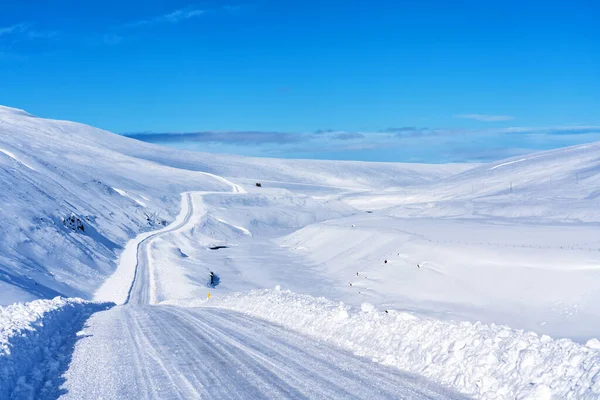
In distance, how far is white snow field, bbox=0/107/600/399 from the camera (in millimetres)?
8523

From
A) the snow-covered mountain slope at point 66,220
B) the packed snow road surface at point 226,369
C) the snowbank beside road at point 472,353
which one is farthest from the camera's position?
the snow-covered mountain slope at point 66,220

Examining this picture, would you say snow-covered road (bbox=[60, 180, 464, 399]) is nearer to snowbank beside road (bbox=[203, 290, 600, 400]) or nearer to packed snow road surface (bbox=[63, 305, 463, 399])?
packed snow road surface (bbox=[63, 305, 463, 399])

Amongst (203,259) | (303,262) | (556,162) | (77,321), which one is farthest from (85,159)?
(77,321)

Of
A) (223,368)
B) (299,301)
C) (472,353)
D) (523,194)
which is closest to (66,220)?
(299,301)

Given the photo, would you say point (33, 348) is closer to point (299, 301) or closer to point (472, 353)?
point (299, 301)

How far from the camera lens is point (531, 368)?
8086 mm

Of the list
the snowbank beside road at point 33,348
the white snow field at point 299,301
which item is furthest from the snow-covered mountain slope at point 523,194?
the snowbank beside road at point 33,348

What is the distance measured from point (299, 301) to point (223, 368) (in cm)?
713

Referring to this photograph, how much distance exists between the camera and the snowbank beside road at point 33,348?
845 cm

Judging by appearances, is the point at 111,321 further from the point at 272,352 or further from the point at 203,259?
the point at 203,259

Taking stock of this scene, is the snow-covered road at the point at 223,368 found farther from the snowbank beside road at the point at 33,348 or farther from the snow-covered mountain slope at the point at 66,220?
the snow-covered mountain slope at the point at 66,220

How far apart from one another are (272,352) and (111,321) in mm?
7834

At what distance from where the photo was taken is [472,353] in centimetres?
912

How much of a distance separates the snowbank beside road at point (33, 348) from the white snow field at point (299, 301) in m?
0.06
